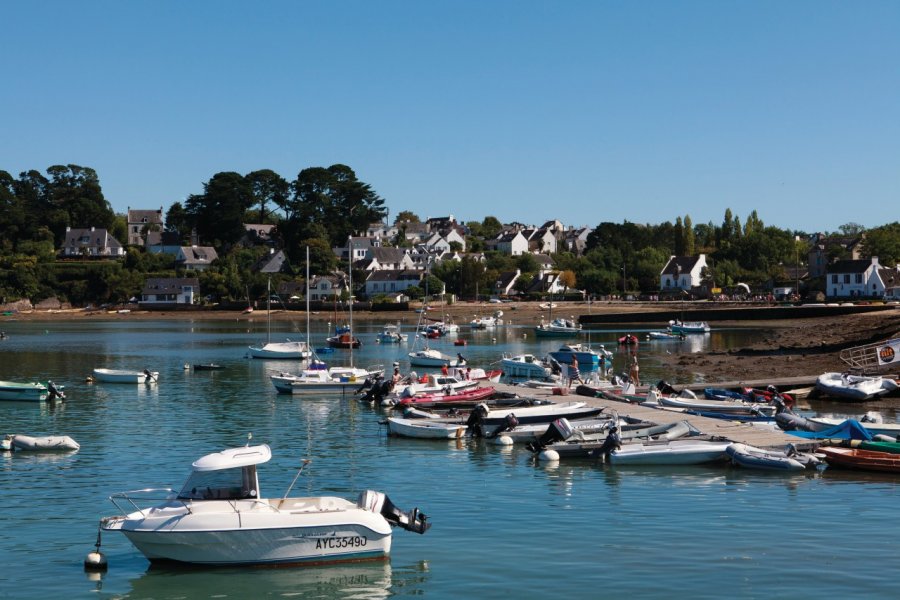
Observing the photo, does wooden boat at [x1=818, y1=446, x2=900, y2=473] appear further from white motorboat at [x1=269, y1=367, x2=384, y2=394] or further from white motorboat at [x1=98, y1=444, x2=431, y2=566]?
white motorboat at [x1=269, y1=367, x2=384, y2=394]

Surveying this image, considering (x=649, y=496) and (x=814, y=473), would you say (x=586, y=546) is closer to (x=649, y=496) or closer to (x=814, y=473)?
(x=649, y=496)

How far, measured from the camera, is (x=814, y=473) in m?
29.8

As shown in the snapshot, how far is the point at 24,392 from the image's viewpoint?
51.2 metres

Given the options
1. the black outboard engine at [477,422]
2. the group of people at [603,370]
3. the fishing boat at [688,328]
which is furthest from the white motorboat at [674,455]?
the fishing boat at [688,328]

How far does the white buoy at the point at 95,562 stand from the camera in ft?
67.9

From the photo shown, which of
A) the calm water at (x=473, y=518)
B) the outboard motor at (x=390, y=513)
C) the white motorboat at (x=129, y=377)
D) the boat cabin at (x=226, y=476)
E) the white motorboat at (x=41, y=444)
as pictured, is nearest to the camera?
the calm water at (x=473, y=518)

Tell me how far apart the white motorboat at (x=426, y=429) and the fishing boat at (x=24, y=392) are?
22.5 m

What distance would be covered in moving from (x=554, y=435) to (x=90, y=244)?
564 feet

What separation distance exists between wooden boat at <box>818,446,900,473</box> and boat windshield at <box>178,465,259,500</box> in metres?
18.2

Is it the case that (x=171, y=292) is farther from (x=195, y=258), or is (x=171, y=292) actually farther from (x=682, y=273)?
(x=682, y=273)

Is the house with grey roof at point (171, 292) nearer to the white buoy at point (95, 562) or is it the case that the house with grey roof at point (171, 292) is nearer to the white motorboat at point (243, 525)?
the white buoy at point (95, 562)

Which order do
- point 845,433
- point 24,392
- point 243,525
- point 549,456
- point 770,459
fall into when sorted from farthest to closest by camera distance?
point 24,392 → point 845,433 → point 549,456 → point 770,459 → point 243,525

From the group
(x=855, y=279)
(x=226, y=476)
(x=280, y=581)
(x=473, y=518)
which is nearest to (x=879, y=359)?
(x=473, y=518)

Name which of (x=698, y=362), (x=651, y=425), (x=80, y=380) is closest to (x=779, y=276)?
(x=698, y=362)
